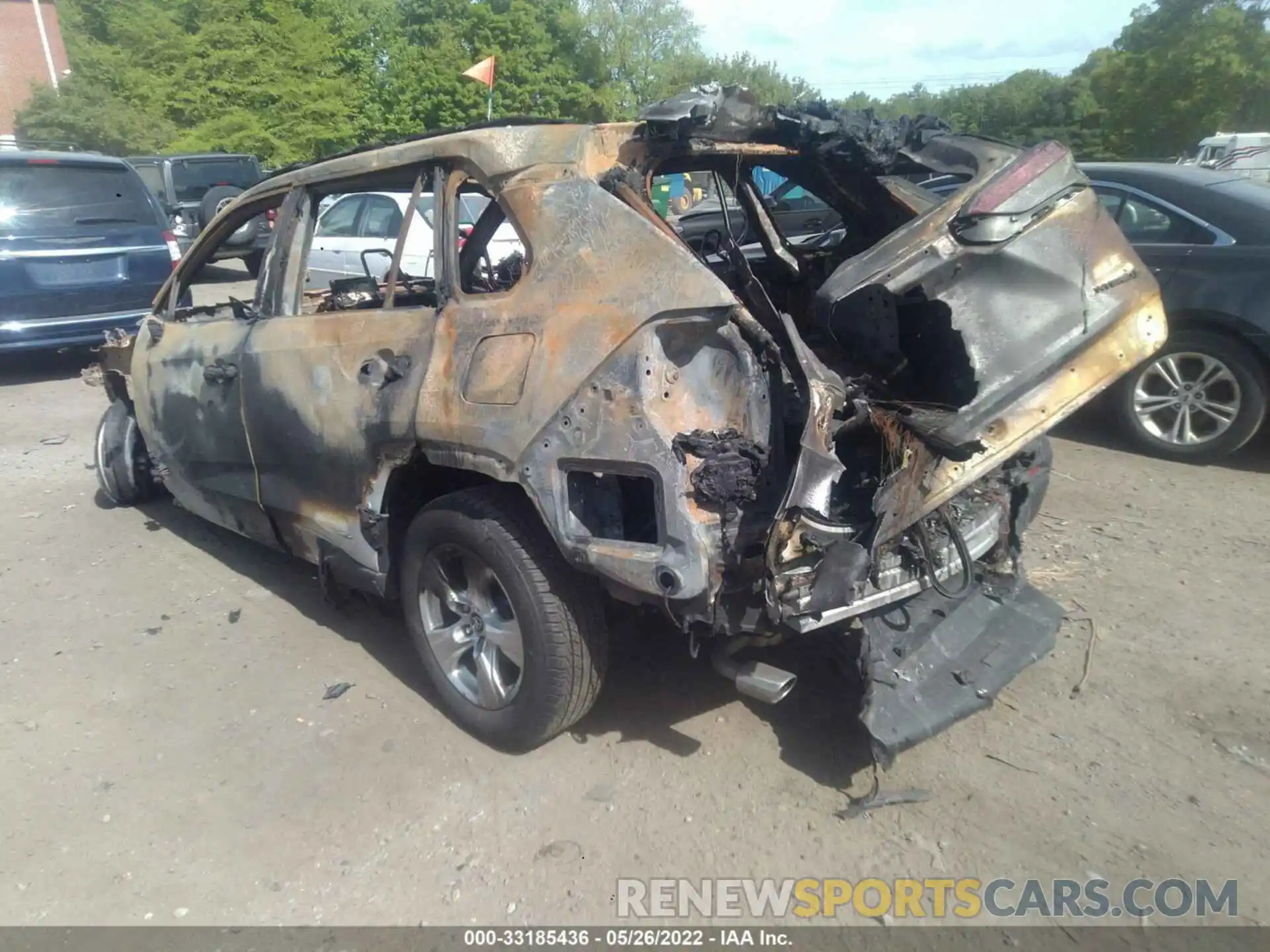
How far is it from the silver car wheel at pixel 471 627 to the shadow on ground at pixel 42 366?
7.33 meters

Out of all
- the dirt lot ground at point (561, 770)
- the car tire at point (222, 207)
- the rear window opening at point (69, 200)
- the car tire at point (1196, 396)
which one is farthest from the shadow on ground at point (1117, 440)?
the rear window opening at point (69, 200)

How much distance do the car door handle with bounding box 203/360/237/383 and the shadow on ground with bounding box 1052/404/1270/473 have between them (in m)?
4.66

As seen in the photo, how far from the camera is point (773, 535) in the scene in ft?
7.98

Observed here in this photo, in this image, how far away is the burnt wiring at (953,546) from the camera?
2.84m

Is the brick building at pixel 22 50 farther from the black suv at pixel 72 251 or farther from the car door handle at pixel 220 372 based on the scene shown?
the car door handle at pixel 220 372

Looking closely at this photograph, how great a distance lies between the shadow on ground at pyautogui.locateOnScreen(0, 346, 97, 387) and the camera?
9.19m

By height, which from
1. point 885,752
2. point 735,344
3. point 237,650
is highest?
point 735,344

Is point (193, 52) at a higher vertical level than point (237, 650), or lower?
higher

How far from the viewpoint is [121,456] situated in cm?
550

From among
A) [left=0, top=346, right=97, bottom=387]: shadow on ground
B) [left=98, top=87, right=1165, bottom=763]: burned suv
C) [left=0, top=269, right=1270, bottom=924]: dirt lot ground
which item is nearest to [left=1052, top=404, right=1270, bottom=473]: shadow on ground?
[left=0, top=269, right=1270, bottom=924]: dirt lot ground

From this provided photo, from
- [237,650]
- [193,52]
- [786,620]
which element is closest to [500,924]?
[786,620]

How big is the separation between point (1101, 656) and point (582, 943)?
2.36m

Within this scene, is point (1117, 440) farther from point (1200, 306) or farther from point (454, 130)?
point (454, 130)

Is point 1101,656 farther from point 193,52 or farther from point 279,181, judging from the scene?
point 193,52
